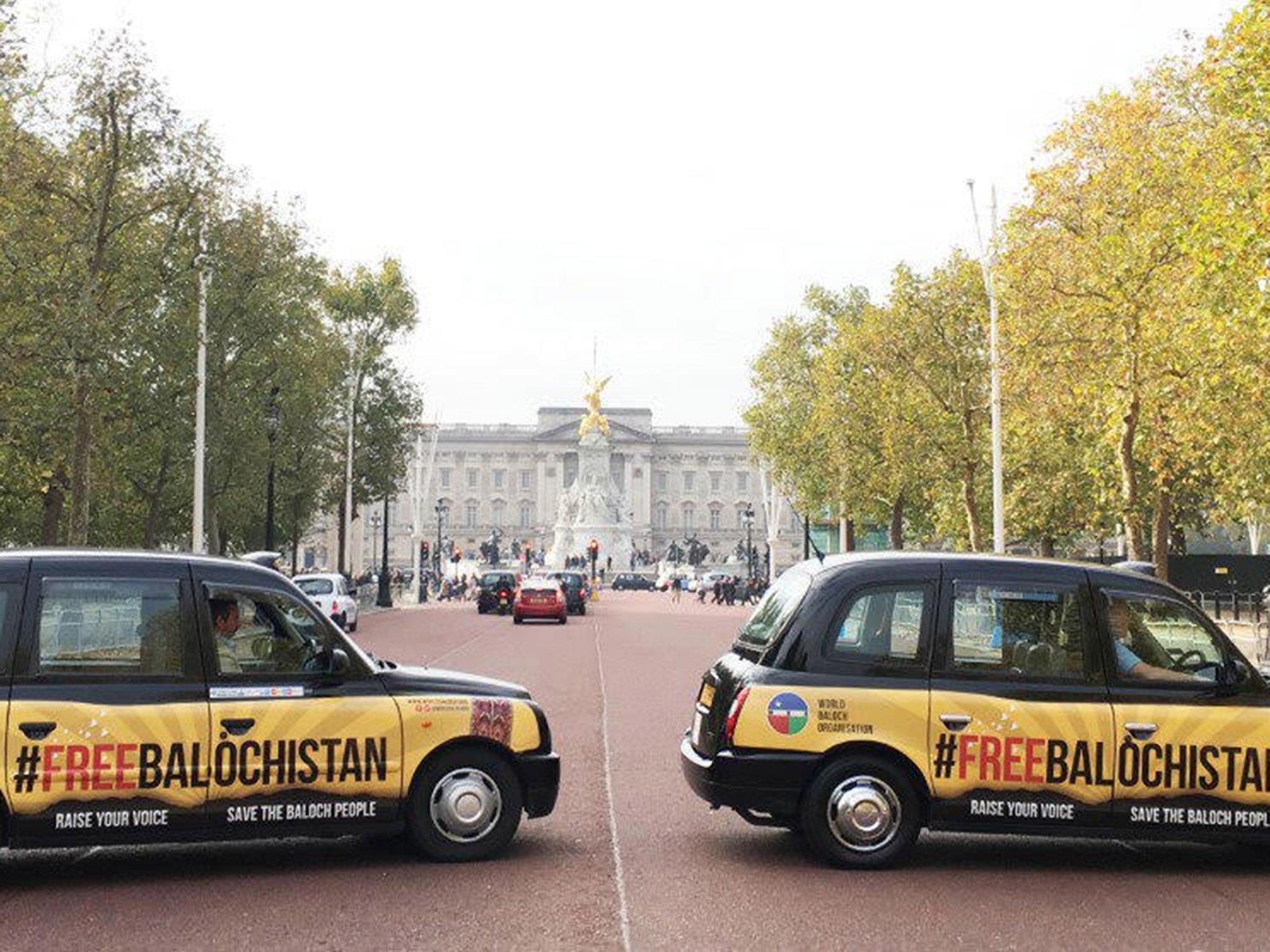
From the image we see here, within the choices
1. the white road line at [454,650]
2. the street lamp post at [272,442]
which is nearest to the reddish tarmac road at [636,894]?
the white road line at [454,650]

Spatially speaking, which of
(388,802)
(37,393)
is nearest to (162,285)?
(37,393)

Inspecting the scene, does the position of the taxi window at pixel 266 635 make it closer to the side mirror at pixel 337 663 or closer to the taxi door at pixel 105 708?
the side mirror at pixel 337 663

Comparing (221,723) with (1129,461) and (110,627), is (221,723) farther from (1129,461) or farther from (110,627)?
(1129,461)

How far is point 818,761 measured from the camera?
910 centimetres

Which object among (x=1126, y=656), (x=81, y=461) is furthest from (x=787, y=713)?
(x=81, y=461)

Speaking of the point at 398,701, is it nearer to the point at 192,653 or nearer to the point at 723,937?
the point at 192,653

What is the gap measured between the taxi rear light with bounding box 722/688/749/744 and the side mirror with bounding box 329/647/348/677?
225 centimetres

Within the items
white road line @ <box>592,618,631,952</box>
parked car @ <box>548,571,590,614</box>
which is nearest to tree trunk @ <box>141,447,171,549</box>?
parked car @ <box>548,571,590,614</box>

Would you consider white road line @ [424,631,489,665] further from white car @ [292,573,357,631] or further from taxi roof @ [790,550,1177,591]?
taxi roof @ [790,550,1177,591]

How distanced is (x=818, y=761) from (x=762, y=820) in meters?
0.76

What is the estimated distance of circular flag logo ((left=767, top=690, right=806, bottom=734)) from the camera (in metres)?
9.07

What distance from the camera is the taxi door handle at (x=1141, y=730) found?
912 cm

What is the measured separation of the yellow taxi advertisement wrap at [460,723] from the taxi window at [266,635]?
0.57 metres

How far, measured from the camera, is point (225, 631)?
8852mm
